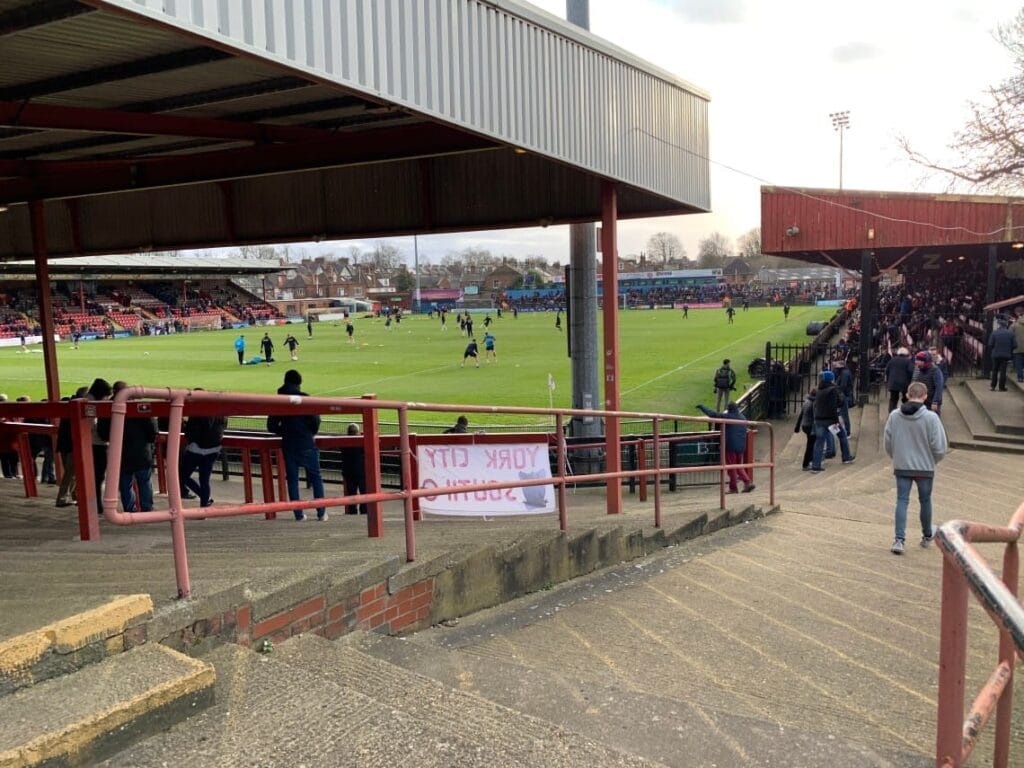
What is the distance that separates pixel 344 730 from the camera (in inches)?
99.2

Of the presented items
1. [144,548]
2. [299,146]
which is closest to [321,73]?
[144,548]

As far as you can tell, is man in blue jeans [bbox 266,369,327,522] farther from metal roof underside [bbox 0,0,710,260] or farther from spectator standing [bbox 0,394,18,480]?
spectator standing [bbox 0,394,18,480]

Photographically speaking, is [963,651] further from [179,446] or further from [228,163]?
[228,163]

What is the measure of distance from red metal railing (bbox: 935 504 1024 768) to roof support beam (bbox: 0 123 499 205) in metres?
5.58

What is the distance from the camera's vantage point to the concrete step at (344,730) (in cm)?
236

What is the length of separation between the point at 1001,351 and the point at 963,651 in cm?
1591

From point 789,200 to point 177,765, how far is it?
22.0 metres

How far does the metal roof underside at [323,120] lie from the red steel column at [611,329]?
380 millimetres

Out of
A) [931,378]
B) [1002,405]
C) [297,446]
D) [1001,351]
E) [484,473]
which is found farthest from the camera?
[1001,351]

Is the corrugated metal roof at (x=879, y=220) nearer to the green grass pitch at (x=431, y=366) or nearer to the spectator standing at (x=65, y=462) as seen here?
the green grass pitch at (x=431, y=366)

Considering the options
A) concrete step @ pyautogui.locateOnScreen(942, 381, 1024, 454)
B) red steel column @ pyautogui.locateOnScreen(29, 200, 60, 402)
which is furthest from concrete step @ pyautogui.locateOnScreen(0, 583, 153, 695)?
concrete step @ pyautogui.locateOnScreen(942, 381, 1024, 454)

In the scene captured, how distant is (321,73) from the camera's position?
4398mm

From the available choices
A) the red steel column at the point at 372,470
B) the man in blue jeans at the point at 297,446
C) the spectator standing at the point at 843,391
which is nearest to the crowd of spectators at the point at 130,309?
the spectator standing at the point at 843,391

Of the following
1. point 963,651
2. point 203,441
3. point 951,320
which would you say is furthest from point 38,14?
point 951,320
